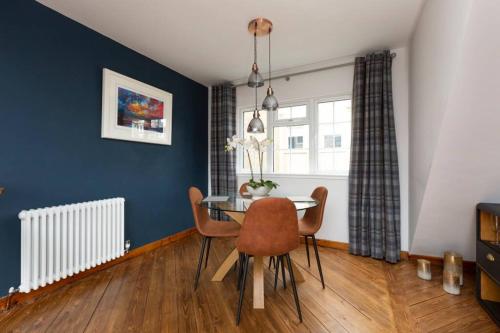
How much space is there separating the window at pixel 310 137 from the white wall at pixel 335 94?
115mm

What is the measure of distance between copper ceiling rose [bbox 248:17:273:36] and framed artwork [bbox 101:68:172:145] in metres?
1.46

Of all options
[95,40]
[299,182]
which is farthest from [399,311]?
[95,40]

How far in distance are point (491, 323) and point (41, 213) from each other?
134 inches

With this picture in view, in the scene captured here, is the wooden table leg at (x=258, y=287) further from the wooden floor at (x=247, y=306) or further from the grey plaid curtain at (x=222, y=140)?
the grey plaid curtain at (x=222, y=140)

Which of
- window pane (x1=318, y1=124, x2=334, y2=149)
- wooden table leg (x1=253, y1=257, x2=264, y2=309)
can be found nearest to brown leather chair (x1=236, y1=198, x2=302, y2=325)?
wooden table leg (x1=253, y1=257, x2=264, y2=309)

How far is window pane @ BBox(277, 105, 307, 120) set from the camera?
3383 mm

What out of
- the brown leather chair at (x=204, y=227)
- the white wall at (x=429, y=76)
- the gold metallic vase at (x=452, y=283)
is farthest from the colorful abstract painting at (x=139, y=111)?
the gold metallic vase at (x=452, y=283)

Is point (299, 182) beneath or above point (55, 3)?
beneath

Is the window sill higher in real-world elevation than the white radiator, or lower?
higher

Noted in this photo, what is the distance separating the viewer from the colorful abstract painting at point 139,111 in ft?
8.62

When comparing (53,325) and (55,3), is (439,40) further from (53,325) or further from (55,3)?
(53,325)

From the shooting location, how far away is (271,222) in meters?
1.55

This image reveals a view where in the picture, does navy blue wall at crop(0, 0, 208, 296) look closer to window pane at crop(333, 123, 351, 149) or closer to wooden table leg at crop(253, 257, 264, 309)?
wooden table leg at crop(253, 257, 264, 309)

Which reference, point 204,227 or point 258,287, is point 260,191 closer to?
point 204,227
